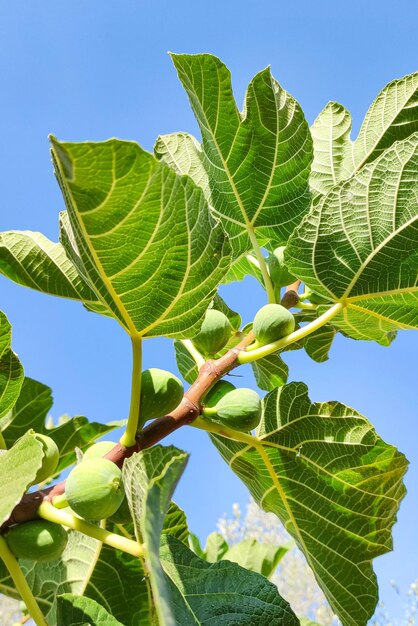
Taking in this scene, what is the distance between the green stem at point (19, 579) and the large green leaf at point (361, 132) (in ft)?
3.62

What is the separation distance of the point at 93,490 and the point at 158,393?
0.22 m

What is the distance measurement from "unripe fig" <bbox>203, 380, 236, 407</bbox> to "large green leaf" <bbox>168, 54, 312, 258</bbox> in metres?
0.40

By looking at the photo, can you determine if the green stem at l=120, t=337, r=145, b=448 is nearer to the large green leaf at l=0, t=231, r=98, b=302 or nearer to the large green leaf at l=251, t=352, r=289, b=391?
the large green leaf at l=0, t=231, r=98, b=302

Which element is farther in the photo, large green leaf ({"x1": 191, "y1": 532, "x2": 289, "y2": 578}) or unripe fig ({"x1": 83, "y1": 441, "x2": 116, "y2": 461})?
large green leaf ({"x1": 191, "y1": 532, "x2": 289, "y2": 578})

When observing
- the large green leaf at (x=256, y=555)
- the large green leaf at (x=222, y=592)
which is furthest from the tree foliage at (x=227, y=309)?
the large green leaf at (x=256, y=555)

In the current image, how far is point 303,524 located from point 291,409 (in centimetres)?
26

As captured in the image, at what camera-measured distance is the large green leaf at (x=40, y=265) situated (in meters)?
1.26

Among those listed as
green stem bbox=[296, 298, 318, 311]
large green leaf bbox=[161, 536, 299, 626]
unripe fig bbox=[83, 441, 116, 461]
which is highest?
green stem bbox=[296, 298, 318, 311]

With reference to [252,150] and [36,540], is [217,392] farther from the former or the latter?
[252,150]

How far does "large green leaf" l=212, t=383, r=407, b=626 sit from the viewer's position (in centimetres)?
135

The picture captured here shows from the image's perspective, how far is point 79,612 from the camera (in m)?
1.05

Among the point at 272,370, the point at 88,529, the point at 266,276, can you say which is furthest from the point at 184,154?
the point at 88,529

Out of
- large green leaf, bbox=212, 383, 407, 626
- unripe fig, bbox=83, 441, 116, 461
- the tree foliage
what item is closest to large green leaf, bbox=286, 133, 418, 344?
the tree foliage

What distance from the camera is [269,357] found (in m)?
1.66
